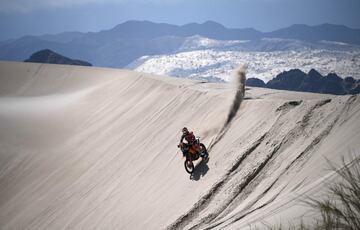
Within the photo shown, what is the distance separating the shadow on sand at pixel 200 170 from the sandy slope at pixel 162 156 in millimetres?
39

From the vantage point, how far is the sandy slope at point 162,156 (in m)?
8.20

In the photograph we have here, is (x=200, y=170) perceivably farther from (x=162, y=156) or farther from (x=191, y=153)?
(x=162, y=156)

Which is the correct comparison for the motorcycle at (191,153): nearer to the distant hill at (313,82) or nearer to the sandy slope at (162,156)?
the sandy slope at (162,156)

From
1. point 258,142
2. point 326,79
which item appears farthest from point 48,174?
point 326,79

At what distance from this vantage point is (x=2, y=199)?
15.7 meters

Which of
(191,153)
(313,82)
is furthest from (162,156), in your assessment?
(313,82)

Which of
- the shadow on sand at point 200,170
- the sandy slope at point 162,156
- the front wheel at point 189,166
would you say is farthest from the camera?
the front wheel at point 189,166

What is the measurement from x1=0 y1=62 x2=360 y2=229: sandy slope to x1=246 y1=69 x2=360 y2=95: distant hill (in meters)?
98.8

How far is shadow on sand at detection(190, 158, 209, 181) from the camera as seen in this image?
10.7 m

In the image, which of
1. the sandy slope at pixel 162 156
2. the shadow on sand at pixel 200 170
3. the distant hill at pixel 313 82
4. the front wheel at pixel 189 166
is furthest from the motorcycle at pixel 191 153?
the distant hill at pixel 313 82

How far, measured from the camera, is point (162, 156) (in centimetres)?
1315

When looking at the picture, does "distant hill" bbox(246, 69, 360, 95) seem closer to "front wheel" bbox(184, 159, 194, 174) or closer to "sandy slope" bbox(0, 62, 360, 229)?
"sandy slope" bbox(0, 62, 360, 229)

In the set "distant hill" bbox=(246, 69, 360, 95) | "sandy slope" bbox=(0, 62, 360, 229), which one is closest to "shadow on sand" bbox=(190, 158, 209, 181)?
"sandy slope" bbox=(0, 62, 360, 229)

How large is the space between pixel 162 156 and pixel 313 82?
119800 mm
